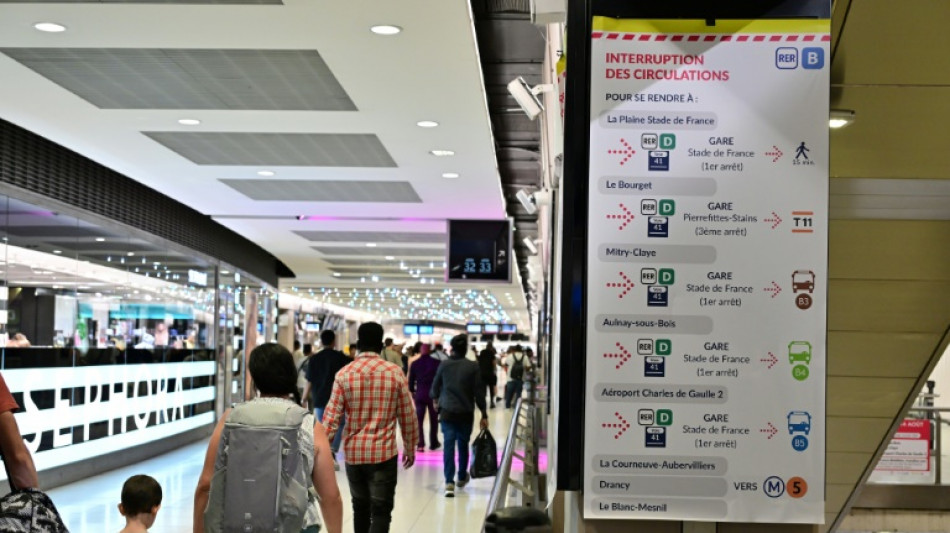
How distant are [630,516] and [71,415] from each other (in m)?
9.93

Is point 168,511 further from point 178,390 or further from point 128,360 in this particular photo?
point 178,390

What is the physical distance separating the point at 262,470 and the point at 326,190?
416 inches

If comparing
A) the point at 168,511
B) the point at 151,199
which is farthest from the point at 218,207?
the point at 168,511

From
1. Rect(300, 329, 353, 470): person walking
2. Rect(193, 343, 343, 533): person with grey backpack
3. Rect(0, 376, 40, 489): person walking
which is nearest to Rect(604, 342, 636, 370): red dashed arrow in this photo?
Rect(193, 343, 343, 533): person with grey backpack

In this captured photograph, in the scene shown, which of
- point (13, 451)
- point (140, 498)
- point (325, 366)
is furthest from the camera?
point (325, 366)

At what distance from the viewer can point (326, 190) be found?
13.9 metres

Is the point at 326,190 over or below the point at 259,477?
over

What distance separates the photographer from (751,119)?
2.68m

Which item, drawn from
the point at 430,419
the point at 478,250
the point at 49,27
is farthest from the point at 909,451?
the point at 49,27

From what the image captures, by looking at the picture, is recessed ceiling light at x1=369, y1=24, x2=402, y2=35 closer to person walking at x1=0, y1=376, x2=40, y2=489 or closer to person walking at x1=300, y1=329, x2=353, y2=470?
person walking at x1=0, y1=376, x2=40, y2=489

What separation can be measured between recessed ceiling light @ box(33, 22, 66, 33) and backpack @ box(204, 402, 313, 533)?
4352 millimetres

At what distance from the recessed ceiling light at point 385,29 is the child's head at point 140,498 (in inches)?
141

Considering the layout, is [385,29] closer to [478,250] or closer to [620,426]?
[620,426]

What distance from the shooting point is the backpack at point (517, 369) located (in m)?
21.0
